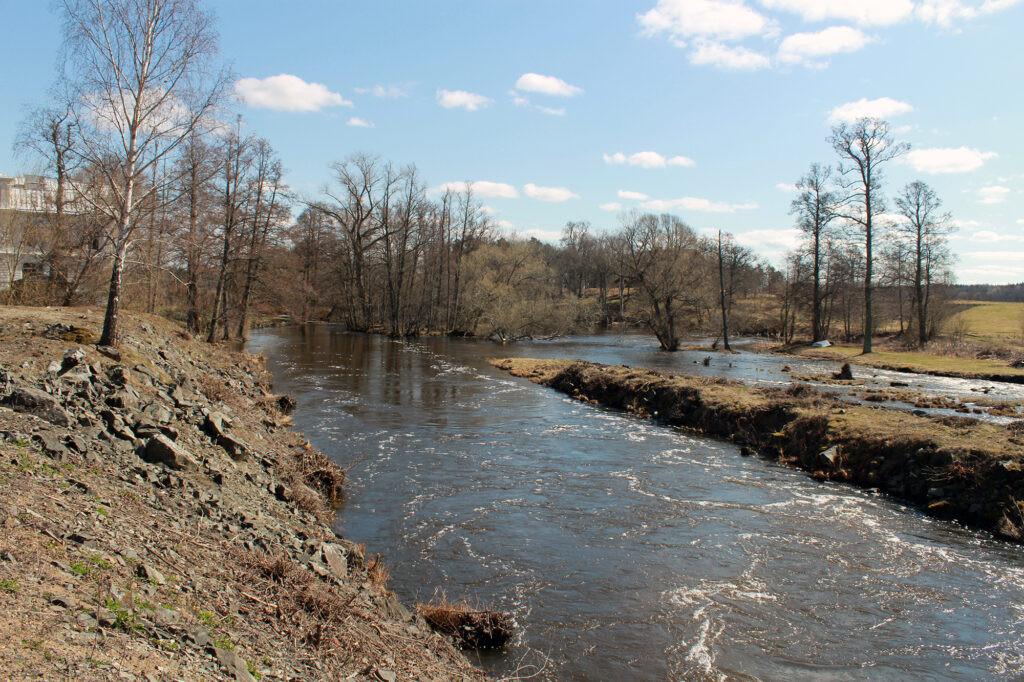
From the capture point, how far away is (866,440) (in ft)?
46.7

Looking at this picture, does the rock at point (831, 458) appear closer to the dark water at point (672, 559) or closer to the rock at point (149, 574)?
the dark water at point (672, 559)

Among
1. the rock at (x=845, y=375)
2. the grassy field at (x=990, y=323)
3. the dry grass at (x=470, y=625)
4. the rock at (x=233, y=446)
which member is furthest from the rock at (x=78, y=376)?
the grassy field at (x=990, y=323)

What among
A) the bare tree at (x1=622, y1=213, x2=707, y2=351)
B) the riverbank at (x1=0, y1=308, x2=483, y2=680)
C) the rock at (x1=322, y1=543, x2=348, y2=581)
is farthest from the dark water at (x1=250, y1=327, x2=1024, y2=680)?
the bare tree at (x1=622, y1=213, x2=707, y2=351)

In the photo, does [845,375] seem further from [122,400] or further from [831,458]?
[122,400]

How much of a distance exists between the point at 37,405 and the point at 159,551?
330 cm

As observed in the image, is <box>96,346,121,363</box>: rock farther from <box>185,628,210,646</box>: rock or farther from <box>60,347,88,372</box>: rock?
<box>185,628,210,646</box>: rock

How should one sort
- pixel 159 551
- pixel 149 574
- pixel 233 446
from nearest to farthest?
pixel 149 574 → pixel 159 551 → pixel 233 446

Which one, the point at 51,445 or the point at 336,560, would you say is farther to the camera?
the point at 336,560

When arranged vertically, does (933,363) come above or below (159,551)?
above

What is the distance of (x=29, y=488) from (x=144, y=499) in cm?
114

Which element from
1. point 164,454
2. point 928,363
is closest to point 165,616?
point 164,454

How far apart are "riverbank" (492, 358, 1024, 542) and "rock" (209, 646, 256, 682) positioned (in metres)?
11.9

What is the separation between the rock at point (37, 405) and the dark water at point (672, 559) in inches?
175

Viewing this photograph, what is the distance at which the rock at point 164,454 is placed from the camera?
7757 millimetres
